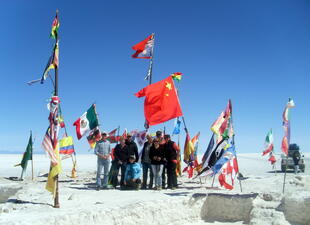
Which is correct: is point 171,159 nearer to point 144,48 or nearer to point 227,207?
point 227,207

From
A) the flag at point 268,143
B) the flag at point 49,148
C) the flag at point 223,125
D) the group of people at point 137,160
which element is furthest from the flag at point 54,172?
the flag at point 268,143

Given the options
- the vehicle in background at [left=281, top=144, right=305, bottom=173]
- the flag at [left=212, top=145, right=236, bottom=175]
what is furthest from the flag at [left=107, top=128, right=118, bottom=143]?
the vehicle in background at [left=281, top=144, right=305, bottom=173]

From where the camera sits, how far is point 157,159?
34.1ft

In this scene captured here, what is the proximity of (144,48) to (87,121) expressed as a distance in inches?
152

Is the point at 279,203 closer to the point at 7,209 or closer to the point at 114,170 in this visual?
the point at 114,170

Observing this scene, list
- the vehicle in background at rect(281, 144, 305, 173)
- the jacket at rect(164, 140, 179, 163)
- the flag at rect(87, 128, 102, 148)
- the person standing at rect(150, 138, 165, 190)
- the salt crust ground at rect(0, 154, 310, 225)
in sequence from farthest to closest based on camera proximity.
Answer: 1. the vehicle in background at rect(281, 144, 305, 173)
2. the flag at rect(87, 128, 102, 148)
3. the jacket at rect(164, 140, 179, 163)
4. the person standing at rect(150, 138, 165, 190)
5. the salt crust ground at rect(0, 154, 310, 225)

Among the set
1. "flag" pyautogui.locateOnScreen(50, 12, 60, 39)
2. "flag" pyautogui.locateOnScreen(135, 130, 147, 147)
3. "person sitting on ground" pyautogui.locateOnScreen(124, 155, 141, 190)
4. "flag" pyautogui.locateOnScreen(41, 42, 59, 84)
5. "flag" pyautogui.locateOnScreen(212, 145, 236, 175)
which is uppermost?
"flag" pyautogui.locateOnScreen(50, 12, 60, 39)

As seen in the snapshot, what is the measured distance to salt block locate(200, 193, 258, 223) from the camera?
8742 millimetres

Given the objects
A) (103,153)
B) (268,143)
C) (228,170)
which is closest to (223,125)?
(228,170)

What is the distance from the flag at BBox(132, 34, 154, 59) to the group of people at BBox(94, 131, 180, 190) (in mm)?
4102

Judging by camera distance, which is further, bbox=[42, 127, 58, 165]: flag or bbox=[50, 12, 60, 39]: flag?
bbox=[50, 12, 60, 39]: flag

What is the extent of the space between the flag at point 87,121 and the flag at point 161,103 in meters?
3.90

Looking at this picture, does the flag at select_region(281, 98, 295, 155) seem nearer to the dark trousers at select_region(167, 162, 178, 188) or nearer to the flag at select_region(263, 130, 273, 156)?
the dark trousers at select_region(167, 162, 178, 188)

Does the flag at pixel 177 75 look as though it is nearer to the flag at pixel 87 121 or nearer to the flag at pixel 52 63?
the flag at pixel 87 121
